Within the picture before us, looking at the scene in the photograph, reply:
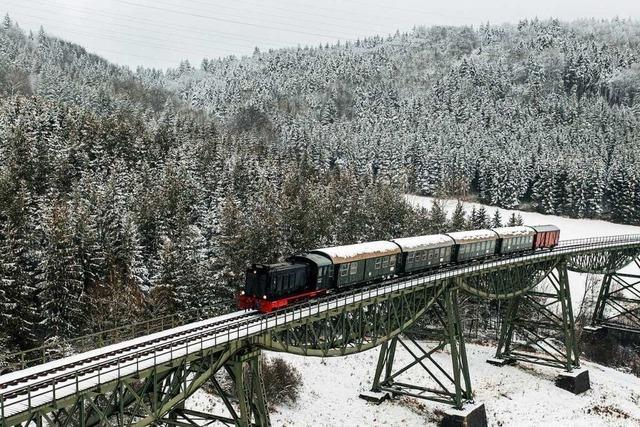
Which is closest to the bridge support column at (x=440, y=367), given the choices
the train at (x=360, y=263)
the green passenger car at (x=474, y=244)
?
the train at (x=360, y=263)

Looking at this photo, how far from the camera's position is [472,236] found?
151 ft

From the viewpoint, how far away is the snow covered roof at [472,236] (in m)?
44.5

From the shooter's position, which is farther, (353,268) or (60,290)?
(60,290)

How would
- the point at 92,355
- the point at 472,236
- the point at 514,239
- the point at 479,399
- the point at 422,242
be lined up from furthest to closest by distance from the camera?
the point at 514,239, the point at 472,236, the point at 479,399, the point at 422,242, the point at 92,355

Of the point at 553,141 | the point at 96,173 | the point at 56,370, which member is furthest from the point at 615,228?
the point at 56,370

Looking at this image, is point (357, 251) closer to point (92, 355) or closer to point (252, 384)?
point (252, 384)

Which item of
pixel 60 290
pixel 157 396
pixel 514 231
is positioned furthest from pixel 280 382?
pixel 514 231

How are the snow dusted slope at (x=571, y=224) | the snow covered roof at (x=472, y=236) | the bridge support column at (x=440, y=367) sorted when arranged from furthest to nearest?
the snow dusted slope at (x=571, y=224)
the snow covered roof at (x=472, y=236)
the bridge support column at (x=440, y=367)

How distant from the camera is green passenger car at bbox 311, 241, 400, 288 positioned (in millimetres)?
33625

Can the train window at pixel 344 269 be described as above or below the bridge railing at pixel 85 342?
above

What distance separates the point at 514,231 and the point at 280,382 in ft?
77.9

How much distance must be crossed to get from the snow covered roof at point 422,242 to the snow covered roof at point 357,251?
1.04 meters

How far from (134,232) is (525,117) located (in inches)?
6569

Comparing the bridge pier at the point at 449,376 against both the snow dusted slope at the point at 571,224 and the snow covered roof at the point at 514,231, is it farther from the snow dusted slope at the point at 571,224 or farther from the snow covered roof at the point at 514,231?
the snow dusted slope at the point at 571,224
